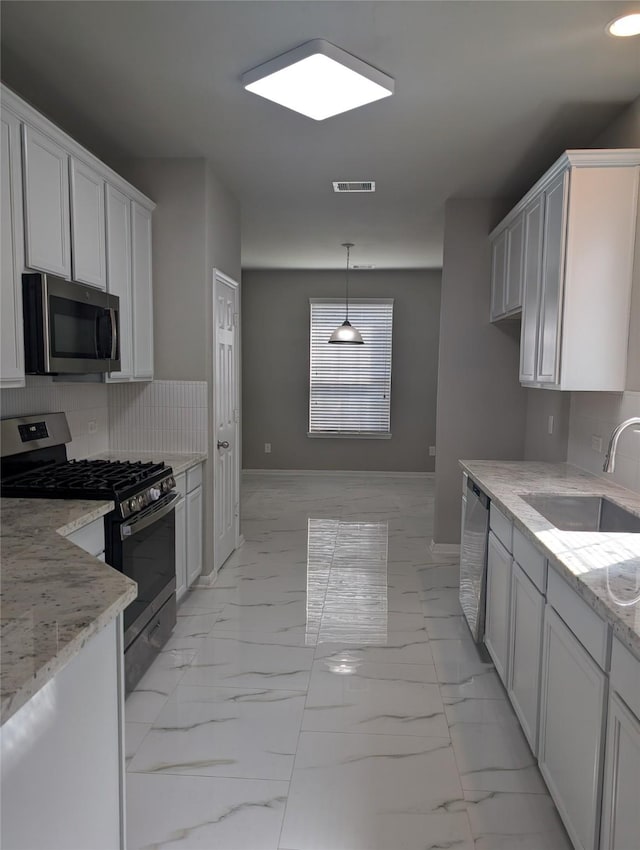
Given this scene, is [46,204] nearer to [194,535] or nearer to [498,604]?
[194,535]

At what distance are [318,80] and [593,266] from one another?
1490 millimetres

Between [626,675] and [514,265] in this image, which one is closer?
[626,675]

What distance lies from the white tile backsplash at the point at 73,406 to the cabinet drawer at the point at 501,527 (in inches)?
86.4

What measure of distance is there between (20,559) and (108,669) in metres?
0.45

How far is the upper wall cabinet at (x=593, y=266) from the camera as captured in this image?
2.71m

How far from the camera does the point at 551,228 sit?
2.98 metres

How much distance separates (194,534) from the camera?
12.3ft

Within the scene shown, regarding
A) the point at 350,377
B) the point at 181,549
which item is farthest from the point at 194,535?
the point at 350,377

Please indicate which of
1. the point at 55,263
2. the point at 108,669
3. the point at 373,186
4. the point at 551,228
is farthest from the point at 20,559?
the point at 373,186

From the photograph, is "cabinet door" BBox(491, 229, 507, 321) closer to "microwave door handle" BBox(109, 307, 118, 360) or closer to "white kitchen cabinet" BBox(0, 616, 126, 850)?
"microwave door handle" BBox(109, 307, 118, 360)

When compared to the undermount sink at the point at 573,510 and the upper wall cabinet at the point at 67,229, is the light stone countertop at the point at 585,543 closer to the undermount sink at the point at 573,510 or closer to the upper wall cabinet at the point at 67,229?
the undermount sink at the point at 573,510

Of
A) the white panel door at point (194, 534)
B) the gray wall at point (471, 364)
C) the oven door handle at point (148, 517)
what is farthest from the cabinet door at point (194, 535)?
the gray wall at point (471, 364)

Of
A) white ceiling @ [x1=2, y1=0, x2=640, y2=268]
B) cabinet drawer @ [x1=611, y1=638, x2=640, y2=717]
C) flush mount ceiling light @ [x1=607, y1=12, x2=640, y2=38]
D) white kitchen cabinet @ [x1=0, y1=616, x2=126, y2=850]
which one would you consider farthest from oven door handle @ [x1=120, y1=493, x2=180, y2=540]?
flush mount ceiling light @ [x1=607, y1=12, x2=640, y2=38]

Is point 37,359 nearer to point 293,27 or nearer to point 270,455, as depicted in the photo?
point 293,27
